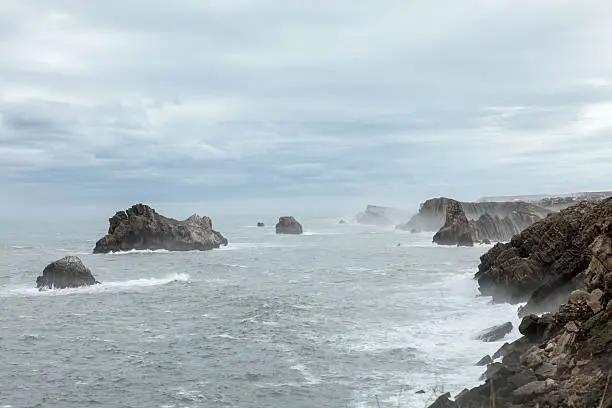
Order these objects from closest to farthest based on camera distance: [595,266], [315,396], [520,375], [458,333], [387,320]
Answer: [520,375]
[595,266]
[315,396]
[458,333]
[387,320]

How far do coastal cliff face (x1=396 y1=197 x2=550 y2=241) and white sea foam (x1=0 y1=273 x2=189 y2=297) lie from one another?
51.0m

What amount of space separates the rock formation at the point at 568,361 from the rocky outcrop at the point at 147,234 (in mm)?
77912

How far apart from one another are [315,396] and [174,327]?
15887mm

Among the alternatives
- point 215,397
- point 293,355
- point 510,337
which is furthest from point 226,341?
point 510,337

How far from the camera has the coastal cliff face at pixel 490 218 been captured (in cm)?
10469

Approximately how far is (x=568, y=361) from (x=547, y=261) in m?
19.9

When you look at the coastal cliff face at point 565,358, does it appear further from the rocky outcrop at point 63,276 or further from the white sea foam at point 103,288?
the rocky outcrop at point 63,276

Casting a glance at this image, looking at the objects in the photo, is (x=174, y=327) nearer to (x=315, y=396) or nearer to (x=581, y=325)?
(x=315, y=396)

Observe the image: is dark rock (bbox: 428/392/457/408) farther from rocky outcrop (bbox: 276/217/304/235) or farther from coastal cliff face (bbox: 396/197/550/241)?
rocky outcrop (bbox: 276/217/304/235)

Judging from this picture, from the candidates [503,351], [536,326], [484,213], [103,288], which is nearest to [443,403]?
[536,326]

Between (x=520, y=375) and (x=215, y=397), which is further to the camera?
(x=215, y=397)

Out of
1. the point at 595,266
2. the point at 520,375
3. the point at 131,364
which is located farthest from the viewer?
the point at 131,364

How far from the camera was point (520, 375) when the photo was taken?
17.9m

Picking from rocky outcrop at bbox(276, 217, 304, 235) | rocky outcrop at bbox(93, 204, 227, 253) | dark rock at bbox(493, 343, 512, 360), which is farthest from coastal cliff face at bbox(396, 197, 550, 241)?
dark rock at bbox(493, 343, 512, 360)
